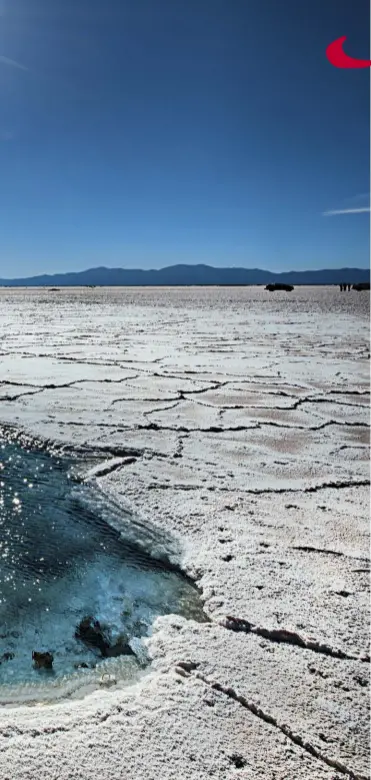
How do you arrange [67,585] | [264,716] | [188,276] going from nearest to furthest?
[264,716] < [67,585] < [188,276]

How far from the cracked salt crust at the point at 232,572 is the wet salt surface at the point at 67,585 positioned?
84 millimetres

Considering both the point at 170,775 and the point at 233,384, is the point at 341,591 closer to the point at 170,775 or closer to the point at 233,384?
the point at 170,775

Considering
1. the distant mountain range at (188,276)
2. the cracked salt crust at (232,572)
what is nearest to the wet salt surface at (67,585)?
the cracked salt crust at (232,572)

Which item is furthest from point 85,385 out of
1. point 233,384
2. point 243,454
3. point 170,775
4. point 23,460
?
point 170,775

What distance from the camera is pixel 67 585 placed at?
1272mm

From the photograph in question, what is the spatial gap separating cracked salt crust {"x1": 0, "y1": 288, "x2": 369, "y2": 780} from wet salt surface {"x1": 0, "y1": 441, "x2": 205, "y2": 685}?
0.28 feet

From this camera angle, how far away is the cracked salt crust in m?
0.79

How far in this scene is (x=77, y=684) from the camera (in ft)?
3.08

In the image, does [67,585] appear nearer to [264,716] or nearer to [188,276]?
[264,716]

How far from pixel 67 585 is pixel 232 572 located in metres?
0.45

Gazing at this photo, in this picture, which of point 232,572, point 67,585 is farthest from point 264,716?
point 67,585

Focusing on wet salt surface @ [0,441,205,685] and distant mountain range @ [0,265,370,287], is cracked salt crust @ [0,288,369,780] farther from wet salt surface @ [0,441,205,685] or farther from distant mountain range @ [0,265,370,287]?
distant mountain range @ [0,265,370,287]

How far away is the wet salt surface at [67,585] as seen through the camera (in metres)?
1.03

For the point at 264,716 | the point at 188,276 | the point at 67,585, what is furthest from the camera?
the point at 188,276
